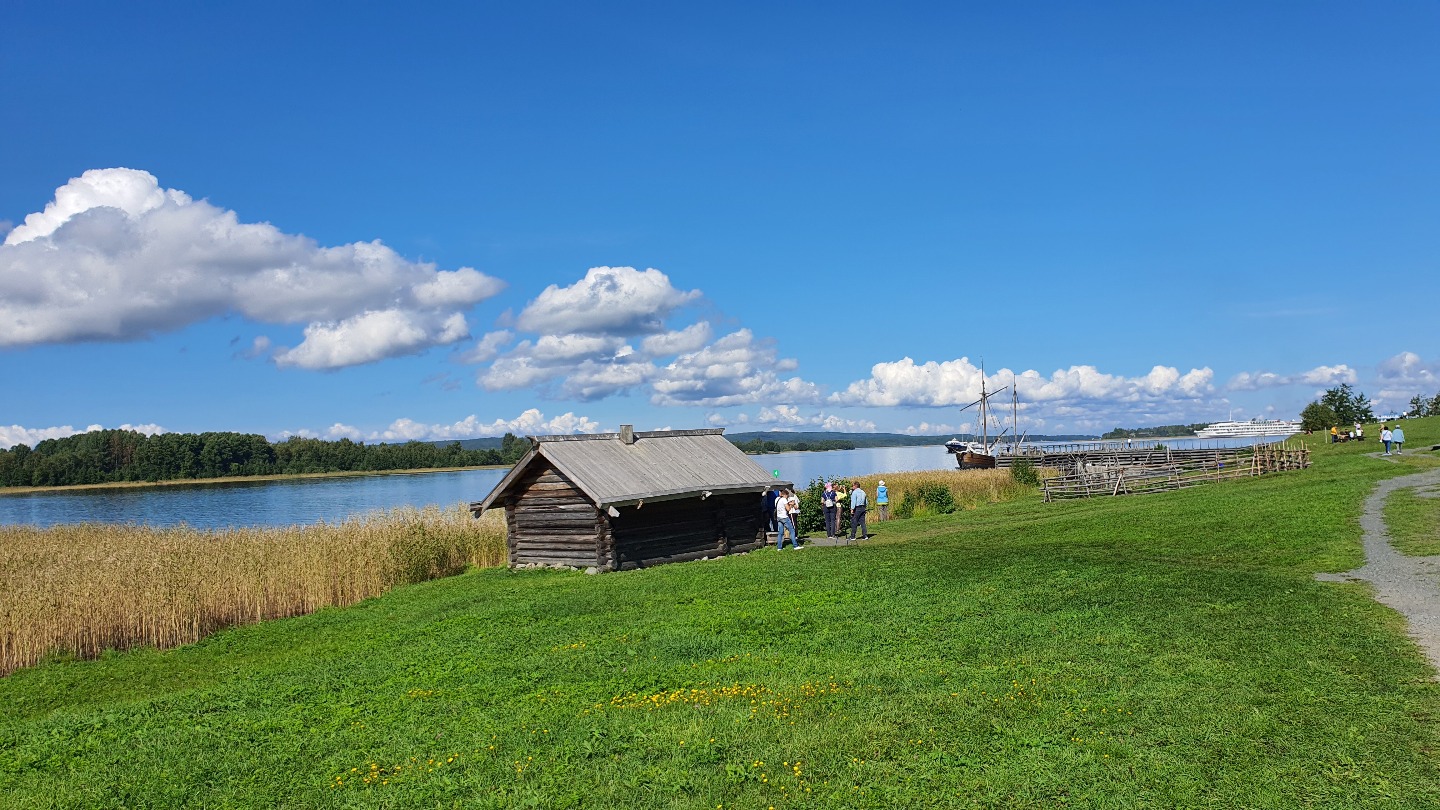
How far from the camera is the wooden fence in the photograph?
45178mm

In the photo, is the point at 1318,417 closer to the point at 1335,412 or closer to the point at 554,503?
the point at 1335,412

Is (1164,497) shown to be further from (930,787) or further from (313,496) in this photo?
(313,496)

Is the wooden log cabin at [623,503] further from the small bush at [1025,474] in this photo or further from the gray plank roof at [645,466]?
the small bush at [1025,474]

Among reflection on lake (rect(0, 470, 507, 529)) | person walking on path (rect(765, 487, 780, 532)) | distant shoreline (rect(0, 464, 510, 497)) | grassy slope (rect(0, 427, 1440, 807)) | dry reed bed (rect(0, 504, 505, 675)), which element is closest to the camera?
grassy slope (rect(0, 427, 1440, 807))

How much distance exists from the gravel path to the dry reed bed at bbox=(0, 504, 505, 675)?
22.6 m

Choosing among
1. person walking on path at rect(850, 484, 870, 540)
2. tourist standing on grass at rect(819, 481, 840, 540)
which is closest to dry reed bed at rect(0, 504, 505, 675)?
tourist standing on grass at rect(819, 481, 840, 540)

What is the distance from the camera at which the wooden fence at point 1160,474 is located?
45.2 metres

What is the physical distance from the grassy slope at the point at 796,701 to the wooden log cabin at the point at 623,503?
19.3 ft

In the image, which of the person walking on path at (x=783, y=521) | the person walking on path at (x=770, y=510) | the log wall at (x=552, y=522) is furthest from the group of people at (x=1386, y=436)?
the log wall at (x=552, y=522)

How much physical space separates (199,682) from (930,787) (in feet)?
41.9

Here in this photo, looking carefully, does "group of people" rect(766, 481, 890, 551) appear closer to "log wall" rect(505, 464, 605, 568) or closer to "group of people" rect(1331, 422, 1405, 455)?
"log wall" rect(505, 464, 605, 568)

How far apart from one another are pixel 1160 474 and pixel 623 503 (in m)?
33.6

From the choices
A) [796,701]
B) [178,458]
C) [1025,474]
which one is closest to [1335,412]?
[1025,474]

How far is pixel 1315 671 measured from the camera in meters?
11.5
